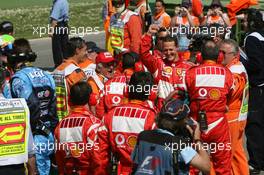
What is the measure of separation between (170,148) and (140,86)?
1524 millimetres

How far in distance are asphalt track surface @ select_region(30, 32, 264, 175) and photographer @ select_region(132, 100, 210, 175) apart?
13368 mm

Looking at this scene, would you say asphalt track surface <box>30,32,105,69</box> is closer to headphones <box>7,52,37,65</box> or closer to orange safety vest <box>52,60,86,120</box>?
orange safety vest <box>52,60,86,120</box>

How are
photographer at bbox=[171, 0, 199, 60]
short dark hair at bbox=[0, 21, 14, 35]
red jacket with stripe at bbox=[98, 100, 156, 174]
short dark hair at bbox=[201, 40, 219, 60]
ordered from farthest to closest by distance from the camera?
1. photographer at bbox=[171, 0, 199, 60]
2. short dark hair at bbox=[0, 21, 14, 35]
3. short dark hair at bbox=[201, 40, 219, 60]
4. red jacket with stripe at bbox=[98, 100, 156, 174]

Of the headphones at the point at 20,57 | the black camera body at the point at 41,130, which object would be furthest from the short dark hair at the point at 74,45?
the black camera body at the point at 41,130

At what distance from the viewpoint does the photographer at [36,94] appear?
838 cm

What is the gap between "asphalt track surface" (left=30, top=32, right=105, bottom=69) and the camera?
2050 cm

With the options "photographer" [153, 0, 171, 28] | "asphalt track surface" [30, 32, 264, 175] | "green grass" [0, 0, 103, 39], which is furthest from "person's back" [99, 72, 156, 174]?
"green grass" [0, 0, 103, 39]

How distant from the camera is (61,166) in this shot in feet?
25.8

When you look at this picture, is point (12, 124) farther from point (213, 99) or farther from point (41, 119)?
point (213, 99)

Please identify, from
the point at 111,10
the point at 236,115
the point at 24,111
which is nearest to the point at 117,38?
the point at 111,10

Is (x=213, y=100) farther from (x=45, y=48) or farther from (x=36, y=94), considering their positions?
(x=45, y=48)

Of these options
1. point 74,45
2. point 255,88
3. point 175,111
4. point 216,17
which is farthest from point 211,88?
point 216,17

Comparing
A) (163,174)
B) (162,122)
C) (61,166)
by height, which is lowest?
(61,166)

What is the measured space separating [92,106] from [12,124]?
118 inches
